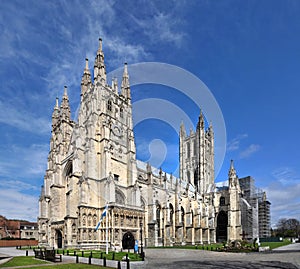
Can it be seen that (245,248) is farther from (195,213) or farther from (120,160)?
(195,213)

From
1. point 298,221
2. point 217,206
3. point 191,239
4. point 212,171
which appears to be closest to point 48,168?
point 191,239

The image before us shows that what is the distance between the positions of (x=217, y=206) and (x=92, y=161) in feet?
150

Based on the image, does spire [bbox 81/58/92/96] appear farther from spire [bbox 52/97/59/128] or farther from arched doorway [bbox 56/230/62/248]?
arched doorway [bbox 56/230/62/248]

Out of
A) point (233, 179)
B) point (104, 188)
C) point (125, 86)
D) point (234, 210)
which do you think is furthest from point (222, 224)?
point (125, 86)

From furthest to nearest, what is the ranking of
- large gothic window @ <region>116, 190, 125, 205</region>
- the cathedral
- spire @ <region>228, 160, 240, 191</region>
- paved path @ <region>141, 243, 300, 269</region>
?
1. spire @ <region>228, 160, 240, 191</region>
2. large gothic window @ <region>116, 190, 125, 205</region>
3. the cathedral
4. paved path @ <region>141, 243, 300, 269</region>

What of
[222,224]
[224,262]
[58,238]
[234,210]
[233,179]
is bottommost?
[222,224]

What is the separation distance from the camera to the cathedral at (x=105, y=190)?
46688 mm

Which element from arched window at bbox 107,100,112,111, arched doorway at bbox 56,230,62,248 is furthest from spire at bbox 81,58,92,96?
arched doorway at bbox 56,230,62,248

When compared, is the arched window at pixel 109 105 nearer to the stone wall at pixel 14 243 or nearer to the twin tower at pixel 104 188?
the twin tower at pixel 104 188

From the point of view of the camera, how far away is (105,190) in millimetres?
48062

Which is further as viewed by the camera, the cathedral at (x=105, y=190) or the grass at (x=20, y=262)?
the cathedral at (x=105, y=190)

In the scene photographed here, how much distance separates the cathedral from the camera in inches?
1838

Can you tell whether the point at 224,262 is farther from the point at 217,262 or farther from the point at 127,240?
the point at 127,240

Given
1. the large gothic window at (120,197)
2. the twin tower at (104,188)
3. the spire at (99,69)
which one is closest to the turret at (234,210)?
the twin tower at (104,188)
